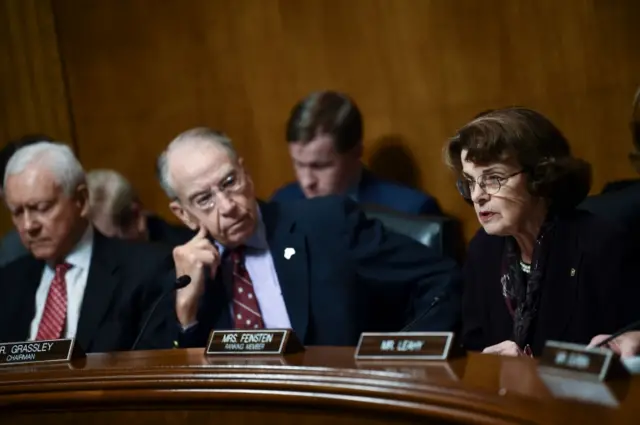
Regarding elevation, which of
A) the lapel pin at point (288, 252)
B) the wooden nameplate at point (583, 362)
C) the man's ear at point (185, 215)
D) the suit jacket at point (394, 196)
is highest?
the wooden nameplate at point (583, 362)

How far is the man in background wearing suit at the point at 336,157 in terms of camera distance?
3609 mm

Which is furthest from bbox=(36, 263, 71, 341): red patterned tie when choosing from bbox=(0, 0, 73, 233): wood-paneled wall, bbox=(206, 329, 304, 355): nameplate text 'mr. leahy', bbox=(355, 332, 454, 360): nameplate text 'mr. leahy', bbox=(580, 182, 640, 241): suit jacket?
bbox=(0, 0, 73, 233): wood-paneled wall

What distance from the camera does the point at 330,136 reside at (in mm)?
3609

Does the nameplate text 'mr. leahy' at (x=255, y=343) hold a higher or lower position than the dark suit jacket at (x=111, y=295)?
higher

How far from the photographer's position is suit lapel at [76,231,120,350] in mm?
2838

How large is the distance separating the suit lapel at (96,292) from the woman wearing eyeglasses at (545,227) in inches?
46.9

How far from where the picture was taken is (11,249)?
393cm

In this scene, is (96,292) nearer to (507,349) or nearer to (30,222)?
(30,222)

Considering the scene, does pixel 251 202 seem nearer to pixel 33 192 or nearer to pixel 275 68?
pixel 33 192

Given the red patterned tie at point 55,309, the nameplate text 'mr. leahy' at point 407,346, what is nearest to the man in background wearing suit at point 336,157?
the red patterned tie at point 55,309

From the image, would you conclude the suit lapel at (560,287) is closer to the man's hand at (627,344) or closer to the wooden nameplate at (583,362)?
the man's hand at (627,344)


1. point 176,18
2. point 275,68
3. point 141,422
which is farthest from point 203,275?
point 176,18

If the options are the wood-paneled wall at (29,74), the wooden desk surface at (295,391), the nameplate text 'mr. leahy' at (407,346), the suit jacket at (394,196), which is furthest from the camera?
the wood-paneled wall at (29,74)

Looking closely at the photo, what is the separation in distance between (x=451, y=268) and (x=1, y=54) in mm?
2988
